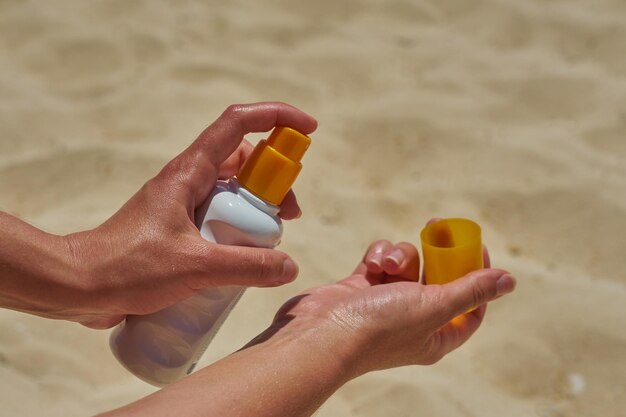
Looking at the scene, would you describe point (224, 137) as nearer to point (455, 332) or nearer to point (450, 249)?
point (450, 249)

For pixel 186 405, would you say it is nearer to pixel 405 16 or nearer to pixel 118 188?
pixel 118 188

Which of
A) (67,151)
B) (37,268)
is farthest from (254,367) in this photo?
(67,151)

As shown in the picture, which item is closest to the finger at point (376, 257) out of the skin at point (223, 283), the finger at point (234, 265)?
the skin at point (223, 283)

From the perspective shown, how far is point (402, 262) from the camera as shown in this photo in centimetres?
146

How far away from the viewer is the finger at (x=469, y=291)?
1.30 meters

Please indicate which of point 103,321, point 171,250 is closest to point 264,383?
point 171,250

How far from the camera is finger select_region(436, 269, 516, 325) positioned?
4.28 feet

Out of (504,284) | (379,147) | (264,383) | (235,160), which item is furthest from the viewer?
(379,147)

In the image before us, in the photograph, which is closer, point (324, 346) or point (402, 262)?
point (324, 346)

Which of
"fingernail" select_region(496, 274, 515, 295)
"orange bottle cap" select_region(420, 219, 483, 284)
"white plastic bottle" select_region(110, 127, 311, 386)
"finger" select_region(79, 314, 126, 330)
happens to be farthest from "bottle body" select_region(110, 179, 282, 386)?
"fingernail" select_region(496, 274, 515, 295)

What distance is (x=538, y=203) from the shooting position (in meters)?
1.85

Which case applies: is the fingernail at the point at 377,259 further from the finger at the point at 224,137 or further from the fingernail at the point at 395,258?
the finger at the point at 224,137

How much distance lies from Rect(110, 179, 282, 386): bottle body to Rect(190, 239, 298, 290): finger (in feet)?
0.09

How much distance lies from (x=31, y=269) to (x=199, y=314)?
28 cm
